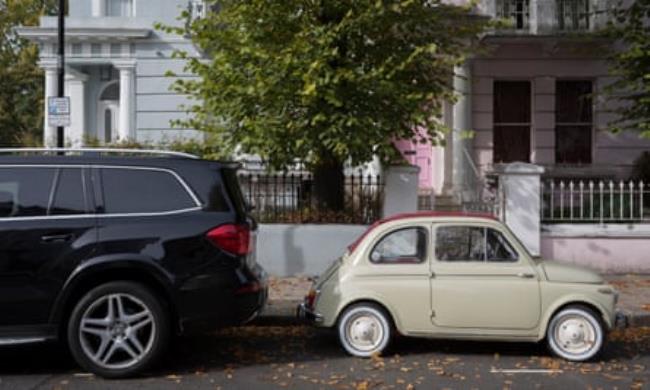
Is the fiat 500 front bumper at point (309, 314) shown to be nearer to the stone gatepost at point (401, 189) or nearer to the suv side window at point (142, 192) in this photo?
the suv side window at point (142, 192)

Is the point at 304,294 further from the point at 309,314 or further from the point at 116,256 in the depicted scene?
the point at 116,256

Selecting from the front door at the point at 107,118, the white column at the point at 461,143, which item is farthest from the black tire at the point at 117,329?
the front door at the point at 107,118

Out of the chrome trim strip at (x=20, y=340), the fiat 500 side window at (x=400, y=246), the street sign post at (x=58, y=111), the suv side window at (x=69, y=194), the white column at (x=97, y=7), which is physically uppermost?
the white column at (x=97, y=7)

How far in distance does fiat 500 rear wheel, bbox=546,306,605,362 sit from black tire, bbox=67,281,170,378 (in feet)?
12.3

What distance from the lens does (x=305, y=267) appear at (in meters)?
11.2

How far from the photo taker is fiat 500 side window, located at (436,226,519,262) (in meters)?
6.98

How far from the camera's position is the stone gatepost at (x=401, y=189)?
36.4 ft

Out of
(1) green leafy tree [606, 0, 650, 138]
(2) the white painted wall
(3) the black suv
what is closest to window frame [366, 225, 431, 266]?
(3) the black suv

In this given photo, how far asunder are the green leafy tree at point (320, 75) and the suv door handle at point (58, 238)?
13.5 feet

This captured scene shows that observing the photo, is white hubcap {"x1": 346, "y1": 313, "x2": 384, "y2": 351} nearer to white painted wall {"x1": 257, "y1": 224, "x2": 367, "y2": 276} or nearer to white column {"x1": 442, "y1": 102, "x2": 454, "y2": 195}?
white painted wall {"x1": 257, "y1": 224, "x2": 367, "y2": 276}

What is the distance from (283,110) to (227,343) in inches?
148

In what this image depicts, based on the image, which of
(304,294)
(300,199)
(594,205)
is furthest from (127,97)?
(594,205)

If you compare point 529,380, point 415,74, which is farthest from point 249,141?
point 529,380

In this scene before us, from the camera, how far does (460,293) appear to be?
6.83 m
